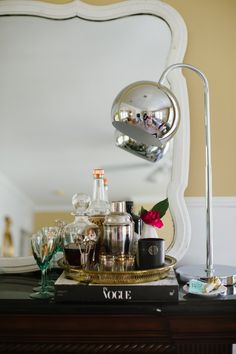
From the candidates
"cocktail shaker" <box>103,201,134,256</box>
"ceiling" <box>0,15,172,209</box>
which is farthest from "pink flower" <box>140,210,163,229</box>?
"ceiling" <box>0,15,172,209</box>

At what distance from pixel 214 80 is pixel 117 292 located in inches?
39.6

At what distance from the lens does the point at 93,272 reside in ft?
3.98

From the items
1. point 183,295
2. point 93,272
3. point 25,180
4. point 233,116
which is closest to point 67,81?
point 25,180

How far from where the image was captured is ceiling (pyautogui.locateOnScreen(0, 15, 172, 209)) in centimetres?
170

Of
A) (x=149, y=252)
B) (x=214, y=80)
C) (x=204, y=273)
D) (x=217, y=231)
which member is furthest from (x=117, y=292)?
(x=214, y=80)

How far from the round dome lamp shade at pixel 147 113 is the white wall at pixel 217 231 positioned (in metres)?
0.50

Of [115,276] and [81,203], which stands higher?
[81,203]

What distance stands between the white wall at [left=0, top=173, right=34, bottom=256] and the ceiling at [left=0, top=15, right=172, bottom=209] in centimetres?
3

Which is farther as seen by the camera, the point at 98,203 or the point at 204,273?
the point at 98,203

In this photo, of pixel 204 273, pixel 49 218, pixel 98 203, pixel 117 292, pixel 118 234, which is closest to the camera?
pixel 117 292

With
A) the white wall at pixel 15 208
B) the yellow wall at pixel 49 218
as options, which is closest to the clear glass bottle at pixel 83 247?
the yellow wall at pixel 49 218

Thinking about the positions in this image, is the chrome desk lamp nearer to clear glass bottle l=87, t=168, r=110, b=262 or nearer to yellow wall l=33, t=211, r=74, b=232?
clear glass bottle l=87, t=168, r=110, b=262

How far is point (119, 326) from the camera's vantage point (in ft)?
3.90

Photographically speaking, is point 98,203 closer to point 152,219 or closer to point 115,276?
point 152,219
